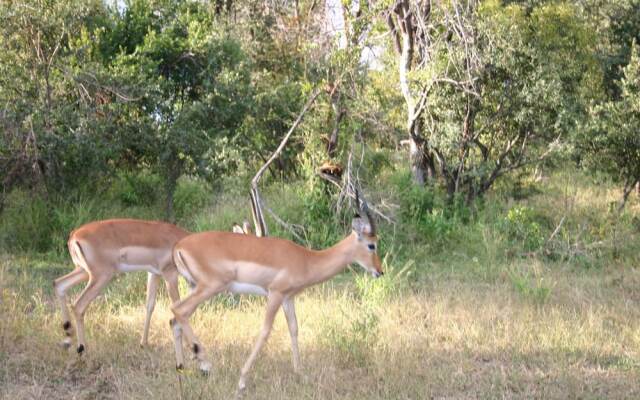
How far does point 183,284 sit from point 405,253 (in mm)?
3502

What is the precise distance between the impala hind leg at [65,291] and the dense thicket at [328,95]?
3.63 meters

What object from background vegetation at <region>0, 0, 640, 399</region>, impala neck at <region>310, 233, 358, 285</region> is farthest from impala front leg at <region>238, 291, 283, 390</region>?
background vegetation at <region>0, 0, 640, 399</region>

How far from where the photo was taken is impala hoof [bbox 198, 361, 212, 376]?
503 cm

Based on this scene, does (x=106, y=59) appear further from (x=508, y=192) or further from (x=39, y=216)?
(x=508, y=192)

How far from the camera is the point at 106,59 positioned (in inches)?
444

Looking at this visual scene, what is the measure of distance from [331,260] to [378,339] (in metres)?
0.82

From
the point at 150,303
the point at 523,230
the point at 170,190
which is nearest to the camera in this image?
the point at 150,303

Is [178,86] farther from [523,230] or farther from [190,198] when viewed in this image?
[523,230]

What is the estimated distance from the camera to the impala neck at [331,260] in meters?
5.30

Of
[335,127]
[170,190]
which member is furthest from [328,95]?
[170,190]

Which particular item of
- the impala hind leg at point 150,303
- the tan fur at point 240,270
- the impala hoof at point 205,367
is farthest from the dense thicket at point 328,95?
the impala hoof at point 205,367

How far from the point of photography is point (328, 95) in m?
11.1

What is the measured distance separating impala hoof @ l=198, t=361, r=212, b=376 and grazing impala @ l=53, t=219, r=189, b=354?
2.93 feet

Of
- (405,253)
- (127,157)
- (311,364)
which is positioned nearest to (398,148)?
(405,253)
